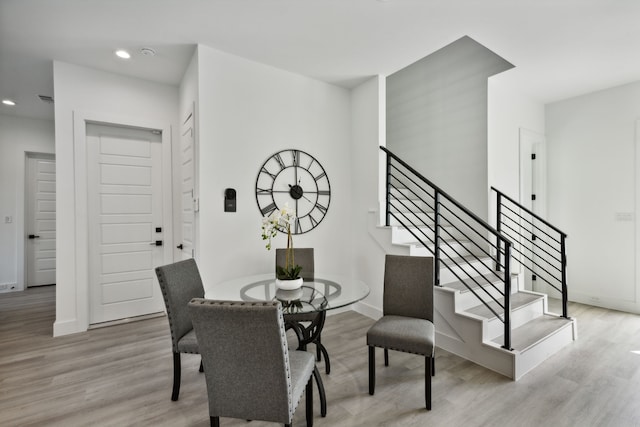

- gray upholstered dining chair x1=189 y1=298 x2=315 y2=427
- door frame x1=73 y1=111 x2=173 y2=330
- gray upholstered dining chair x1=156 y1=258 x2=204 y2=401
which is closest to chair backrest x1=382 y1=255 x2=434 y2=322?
gray upholstered dining chair x1=189 y1=298 x2=315 y2=427

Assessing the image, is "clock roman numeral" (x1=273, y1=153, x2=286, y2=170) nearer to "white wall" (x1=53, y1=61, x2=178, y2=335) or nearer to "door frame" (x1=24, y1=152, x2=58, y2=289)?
"white wall" (x1=53, y1=61, x2=178, y2=335)

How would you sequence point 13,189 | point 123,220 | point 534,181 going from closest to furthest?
1. point 123,220
2. point 534,181
3. point 13,189

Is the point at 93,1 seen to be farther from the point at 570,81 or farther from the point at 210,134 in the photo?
the point at 570,81

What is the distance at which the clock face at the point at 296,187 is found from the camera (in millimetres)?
3258

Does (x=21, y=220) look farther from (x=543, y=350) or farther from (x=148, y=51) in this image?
(x=543, y=350)

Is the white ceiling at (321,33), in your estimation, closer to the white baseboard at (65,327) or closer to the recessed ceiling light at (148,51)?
the recessed ceiling light at (148,51)

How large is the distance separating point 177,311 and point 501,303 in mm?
2919

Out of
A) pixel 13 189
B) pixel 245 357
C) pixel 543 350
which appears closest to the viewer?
pixel 245 357

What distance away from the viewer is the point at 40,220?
5.10 m

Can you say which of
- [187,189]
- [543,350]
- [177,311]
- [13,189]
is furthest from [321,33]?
[13,189]

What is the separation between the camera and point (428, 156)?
4207mm

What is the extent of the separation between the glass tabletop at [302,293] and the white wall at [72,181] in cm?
197

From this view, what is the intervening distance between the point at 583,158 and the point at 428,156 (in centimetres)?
205

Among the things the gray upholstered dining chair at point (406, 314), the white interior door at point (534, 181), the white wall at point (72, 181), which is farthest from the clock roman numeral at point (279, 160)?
the white interior door at point (534, 181)
